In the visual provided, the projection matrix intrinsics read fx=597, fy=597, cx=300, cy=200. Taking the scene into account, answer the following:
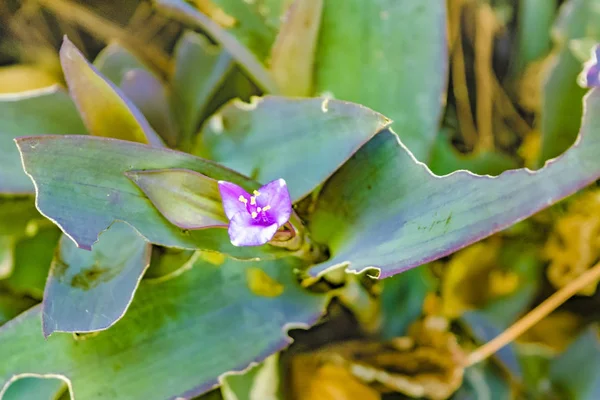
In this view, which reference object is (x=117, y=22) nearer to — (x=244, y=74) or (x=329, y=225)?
(x=244, y=74)

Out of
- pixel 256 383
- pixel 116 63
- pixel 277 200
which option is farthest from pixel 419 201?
pixel 116 63

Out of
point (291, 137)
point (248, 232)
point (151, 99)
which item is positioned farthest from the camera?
point (151, 99)

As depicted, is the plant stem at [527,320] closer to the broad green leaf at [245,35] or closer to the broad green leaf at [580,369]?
the broad green leaf at [580,369]

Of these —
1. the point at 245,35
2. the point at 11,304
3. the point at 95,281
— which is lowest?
the point at 11,304

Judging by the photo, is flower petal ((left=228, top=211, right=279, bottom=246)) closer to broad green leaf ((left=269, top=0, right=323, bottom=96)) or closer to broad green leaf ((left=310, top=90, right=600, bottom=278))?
broad green leaf ((left=310, top=90, right=600, bottom=278))

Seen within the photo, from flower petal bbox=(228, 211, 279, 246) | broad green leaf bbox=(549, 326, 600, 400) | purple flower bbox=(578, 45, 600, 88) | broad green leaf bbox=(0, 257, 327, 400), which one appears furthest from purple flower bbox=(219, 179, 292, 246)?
broad green leaf bbox=(549, 326, 600, 400)

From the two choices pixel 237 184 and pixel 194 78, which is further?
pixel 194 78

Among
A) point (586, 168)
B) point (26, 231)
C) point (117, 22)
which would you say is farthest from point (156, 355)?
point (117, 22)

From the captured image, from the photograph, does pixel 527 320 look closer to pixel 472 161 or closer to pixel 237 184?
pixel 472 161
